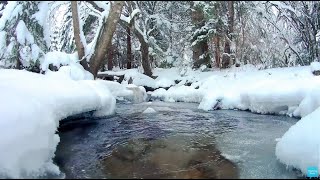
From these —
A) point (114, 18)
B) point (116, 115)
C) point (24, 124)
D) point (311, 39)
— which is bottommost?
point (116, 115)

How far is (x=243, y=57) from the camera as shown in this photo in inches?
639

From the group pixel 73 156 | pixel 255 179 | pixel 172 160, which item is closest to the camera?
pixel 255 179

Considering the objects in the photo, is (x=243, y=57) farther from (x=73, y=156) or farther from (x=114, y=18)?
(x=73, y=156)

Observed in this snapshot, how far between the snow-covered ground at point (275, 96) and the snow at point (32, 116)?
2.46 m

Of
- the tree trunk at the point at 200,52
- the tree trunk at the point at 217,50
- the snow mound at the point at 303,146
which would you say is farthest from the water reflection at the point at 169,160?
the tree trunk at the point at 217,50

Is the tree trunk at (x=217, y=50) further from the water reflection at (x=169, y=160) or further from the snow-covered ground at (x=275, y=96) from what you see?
the water reflection at (x=169, y=160)

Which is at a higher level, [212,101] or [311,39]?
[311,39]

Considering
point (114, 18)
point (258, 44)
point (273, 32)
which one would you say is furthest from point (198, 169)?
point (258, 44)

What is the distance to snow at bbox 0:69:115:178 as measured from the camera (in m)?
3.79

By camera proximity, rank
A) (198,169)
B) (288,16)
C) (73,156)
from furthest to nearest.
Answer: (288,16), (73,156), (198,169)

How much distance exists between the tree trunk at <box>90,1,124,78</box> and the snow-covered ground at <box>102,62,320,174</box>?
2.46 metres

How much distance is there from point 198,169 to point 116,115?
487 centimetres

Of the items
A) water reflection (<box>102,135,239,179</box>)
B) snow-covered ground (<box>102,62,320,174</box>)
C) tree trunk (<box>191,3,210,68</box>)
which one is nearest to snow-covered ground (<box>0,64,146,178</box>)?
water reflection (<box>102,135,239,179</box>)

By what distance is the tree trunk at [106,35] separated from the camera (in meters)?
11.1
